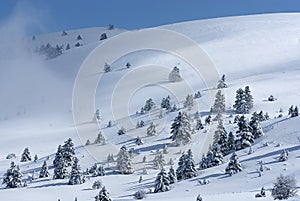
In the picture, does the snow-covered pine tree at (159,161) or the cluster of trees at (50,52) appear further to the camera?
the cluster of trees at (50,52)

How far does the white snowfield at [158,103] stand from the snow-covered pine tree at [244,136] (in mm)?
646

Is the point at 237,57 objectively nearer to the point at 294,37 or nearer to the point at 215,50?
the point at 215,50

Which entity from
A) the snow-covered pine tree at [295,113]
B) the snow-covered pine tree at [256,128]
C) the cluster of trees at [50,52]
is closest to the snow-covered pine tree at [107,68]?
the cluster of trees at [50,52]

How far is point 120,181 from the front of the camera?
37.5 meters

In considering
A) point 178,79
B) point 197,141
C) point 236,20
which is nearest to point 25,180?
point 197,141

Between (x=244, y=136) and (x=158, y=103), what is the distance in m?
30.8

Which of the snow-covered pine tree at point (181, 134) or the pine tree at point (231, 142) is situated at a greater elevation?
the snow-covered pine tree at point (181, 134)

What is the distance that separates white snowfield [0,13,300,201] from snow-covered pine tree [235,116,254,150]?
65cm

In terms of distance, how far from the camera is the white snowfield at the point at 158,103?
33.0m

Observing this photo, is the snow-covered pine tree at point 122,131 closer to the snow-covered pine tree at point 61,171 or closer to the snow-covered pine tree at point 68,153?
the snow-covered pine tree at point 68,153

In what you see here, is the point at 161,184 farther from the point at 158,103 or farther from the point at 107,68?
the point at 107,68

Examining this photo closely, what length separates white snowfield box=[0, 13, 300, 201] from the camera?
33.0 metres

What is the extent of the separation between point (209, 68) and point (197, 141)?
52.4 metres

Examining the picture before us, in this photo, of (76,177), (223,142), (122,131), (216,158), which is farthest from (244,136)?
(122,131)
